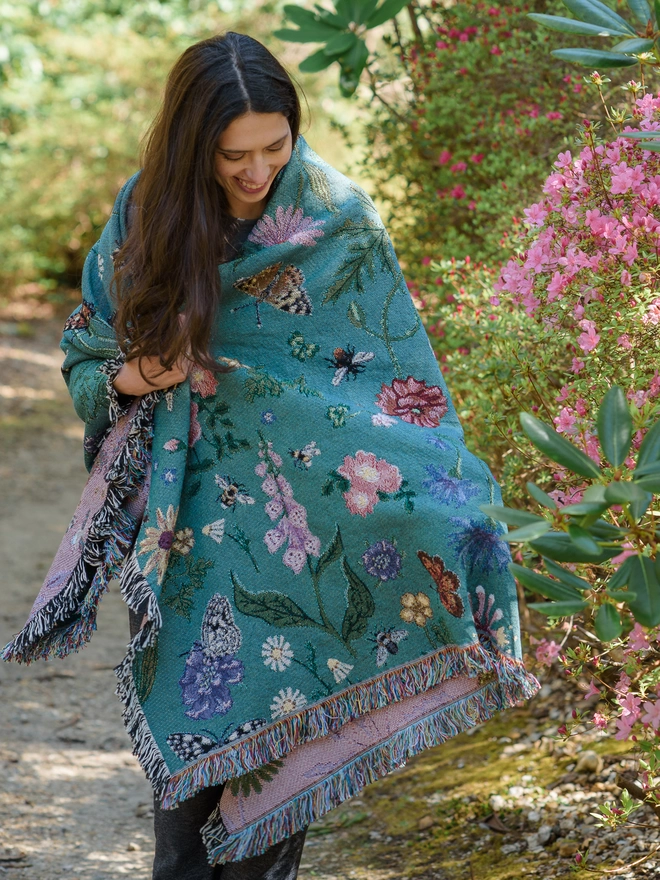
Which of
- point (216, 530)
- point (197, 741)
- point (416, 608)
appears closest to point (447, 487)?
point (416, 608)

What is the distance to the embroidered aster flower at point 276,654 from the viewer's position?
1.98 meters

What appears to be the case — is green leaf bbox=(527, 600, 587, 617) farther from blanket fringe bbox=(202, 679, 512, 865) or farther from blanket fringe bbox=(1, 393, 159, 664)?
blanket fringe bbox=(1, 393, 159, 664)

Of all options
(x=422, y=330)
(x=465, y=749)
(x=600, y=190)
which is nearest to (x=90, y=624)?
(x=422, y=330)

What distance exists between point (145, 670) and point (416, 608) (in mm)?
528

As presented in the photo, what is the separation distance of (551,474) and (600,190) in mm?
626

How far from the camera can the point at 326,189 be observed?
2.06 meters

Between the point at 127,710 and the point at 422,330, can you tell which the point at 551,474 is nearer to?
the point at 422,330

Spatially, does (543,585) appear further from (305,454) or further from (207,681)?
Answer: (207,681)

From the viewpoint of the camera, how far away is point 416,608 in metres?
1.94

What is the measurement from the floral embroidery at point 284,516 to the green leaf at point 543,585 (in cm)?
72

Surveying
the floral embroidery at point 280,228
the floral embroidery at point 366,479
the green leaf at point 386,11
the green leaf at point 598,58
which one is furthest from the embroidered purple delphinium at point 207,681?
the green leaf at point 386,11

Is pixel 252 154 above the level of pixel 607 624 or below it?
above

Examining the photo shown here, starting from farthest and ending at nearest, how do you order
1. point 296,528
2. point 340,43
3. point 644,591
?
1. point 340,43
2. point 296,528
3. point 644,591

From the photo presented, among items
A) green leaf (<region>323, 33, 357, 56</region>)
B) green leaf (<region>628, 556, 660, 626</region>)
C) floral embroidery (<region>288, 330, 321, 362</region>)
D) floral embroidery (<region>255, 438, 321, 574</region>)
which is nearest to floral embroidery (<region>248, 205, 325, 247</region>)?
floral embroidery (<region>288, 330, 321, 362</region>)
